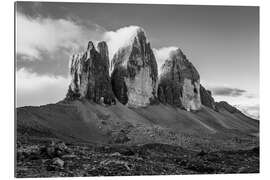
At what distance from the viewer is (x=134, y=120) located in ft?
45.7

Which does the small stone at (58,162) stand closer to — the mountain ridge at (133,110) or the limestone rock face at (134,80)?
the mountain ridge at (133,110)

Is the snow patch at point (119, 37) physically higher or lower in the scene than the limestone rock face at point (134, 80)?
higher

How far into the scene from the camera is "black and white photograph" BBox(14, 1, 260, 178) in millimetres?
9586

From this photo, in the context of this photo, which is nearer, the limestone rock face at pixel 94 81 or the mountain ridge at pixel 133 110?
the mountain ridge at pixel 133 110

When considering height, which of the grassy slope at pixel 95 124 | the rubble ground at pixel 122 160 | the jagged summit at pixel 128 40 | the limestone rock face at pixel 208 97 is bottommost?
the rubble ground at pixel 122 160

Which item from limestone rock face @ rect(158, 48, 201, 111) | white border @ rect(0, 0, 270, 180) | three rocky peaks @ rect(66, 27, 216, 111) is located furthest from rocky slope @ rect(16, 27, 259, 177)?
limestone rock face @ rect(158, 48, 201, 111)

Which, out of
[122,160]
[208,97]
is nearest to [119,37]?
[208,97]

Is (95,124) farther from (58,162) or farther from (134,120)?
(58,162)

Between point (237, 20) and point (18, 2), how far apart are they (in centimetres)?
596

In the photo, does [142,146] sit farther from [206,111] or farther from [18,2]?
[206,111]

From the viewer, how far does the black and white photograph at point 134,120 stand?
377 inches
